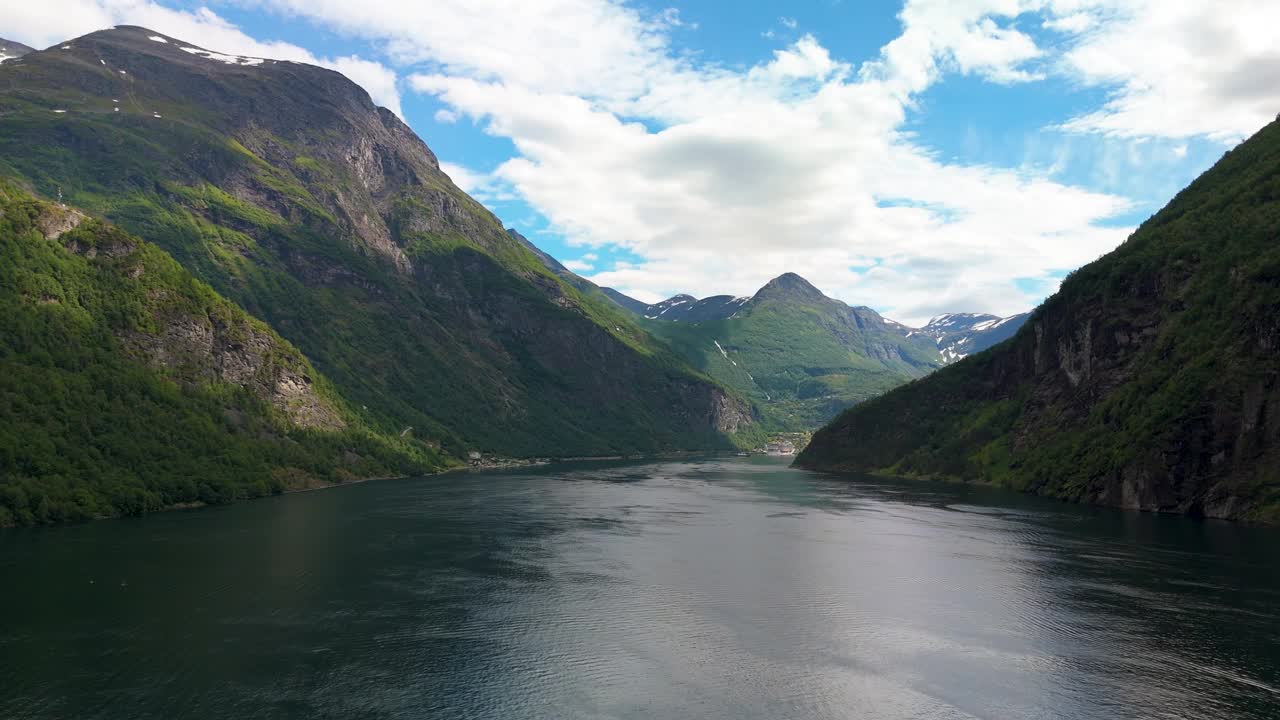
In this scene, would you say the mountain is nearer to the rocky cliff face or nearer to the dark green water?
the dark green water

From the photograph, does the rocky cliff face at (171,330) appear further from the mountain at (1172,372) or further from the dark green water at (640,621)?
the mountain at (1172,372)

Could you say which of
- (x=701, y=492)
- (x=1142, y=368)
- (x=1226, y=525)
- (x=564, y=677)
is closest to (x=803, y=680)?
(x=564, y=677)

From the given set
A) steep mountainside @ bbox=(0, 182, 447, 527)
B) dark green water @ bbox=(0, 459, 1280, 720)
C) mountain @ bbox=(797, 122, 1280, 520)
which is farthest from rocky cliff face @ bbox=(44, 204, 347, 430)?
mountain @ bbox=(797, 122, 1280, 520)

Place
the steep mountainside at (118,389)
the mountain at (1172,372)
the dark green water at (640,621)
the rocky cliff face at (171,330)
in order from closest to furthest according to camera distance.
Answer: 1. the dark green water at (640,621)
2. the mountain at (1172,372)
3. the steep mountainside at (118,389)
4. the rocky cliff face at (171,330)

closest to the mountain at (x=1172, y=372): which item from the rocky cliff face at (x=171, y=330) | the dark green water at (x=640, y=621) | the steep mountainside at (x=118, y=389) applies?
the dark green water at (x=640, y=621)

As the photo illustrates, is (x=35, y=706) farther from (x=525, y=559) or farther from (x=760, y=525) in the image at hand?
(x=760, y=525)

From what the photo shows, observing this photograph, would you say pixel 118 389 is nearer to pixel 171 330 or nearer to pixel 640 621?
pixel 171 330

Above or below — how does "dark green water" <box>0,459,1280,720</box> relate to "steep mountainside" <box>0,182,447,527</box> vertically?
below
